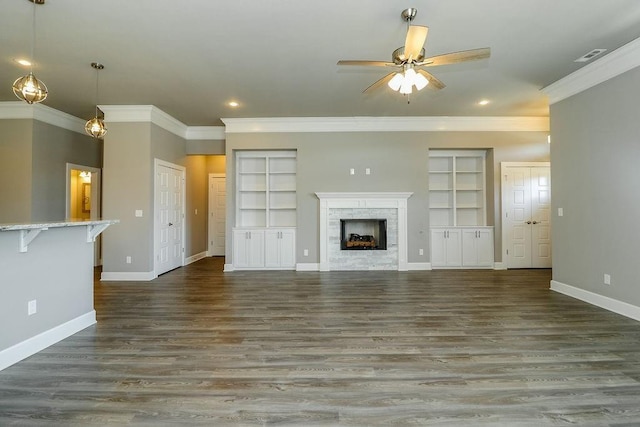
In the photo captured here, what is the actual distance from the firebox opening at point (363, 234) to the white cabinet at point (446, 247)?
3.54 ft

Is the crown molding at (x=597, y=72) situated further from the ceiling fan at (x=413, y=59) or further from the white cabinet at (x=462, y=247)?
the white cabinet at (x=462, y=247)

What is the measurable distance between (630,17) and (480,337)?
10.7ft

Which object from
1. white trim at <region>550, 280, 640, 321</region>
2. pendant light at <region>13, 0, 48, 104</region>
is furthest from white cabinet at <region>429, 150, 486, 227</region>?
pendant light at <region>13, 0, 48, 104</region>

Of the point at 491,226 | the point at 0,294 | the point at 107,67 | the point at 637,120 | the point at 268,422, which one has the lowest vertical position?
the point at 268,422

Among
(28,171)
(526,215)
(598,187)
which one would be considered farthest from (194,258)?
(598,187)

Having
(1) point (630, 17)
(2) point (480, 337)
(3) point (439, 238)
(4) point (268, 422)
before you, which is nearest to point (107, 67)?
(4) point (268, 422)

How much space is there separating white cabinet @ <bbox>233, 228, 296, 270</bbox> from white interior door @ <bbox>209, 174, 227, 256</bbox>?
7.72ft

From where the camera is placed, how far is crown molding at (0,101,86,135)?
16.1 feet

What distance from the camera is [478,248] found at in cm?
607

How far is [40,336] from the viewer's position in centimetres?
Result: 253

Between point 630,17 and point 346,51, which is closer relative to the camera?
point 630,17

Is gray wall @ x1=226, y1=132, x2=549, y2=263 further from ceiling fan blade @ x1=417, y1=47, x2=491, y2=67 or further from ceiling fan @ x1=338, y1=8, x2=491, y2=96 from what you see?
ceiling fan blade @ x1=417, y1=47, x2=491, y2=67

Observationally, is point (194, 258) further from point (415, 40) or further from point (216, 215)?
point (415, 40)

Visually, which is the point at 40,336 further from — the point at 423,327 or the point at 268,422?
the point at 423,327
